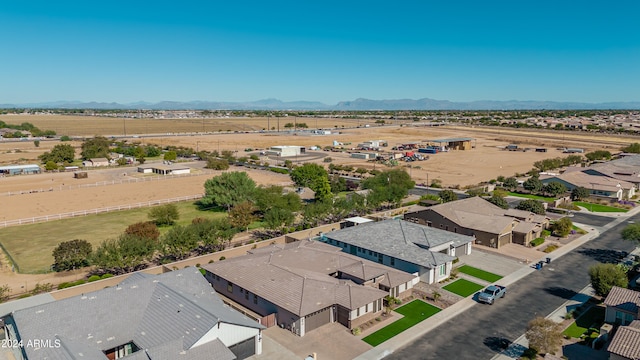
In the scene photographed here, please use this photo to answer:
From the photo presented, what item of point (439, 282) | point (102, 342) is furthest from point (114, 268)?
point (439, 282)

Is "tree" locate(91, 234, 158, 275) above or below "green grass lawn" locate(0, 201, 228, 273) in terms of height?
above

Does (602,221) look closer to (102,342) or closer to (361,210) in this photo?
(361,210)

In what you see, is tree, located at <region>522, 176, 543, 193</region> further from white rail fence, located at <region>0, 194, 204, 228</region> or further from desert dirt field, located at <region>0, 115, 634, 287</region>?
white rail fence, located at <region>0, 194, 204, 228</region>

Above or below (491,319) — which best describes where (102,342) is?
above

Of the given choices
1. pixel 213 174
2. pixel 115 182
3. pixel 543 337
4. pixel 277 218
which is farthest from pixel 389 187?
pixel 115 182

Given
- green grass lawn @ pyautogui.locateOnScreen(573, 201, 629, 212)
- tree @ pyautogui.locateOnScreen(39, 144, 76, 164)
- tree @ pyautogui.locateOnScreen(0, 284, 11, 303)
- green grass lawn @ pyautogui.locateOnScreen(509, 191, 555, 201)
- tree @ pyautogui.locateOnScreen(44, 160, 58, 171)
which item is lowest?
tree @ pyautogui.locateOnScreen(0, 284, 11, 303)

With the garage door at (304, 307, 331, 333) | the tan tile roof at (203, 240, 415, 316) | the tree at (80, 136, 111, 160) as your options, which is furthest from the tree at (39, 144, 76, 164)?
the garage door at (304, 307, 331, 333)

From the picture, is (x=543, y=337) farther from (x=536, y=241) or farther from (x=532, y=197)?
(x=532, y=197)
